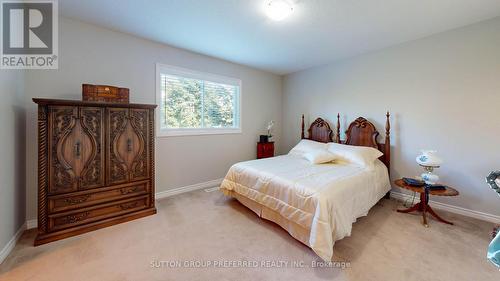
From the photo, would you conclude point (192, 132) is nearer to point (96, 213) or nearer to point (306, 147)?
point (96, 213)

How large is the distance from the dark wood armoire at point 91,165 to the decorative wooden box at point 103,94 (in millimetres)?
111

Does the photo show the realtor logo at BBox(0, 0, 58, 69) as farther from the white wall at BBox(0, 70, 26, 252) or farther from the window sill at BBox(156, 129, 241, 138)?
the window sill at BBox(156, 129, 241, 138)

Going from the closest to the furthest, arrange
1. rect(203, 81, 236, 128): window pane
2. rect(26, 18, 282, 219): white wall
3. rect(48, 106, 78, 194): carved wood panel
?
rect(48, 106, 78, 194): carved wood panel → rect(26, 18, 282, 219): white wall → rect(203, 81, 236, 128): window pane

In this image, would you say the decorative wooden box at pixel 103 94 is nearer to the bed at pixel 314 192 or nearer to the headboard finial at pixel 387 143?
the bed at pixel 314 192

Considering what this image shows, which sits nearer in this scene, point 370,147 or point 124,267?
point 124,267

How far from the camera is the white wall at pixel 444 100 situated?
239 cm

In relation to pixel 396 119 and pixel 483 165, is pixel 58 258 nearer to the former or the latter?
pixel 396 119

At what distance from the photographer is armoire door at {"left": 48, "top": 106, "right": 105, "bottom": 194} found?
6.41 ft

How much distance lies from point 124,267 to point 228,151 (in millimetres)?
2637

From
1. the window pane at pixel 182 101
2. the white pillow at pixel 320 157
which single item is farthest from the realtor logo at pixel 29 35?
the white pillow at pixel 320 157

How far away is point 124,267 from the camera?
1619mm

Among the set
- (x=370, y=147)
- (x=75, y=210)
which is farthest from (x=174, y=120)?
(x=370, y=147)

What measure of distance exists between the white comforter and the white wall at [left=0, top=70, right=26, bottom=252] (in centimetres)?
217

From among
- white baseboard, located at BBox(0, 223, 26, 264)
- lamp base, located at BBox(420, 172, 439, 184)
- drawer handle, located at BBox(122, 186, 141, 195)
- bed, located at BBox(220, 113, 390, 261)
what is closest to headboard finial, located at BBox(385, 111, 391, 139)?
bed, located at BBox(220, 113, 390, 261)
